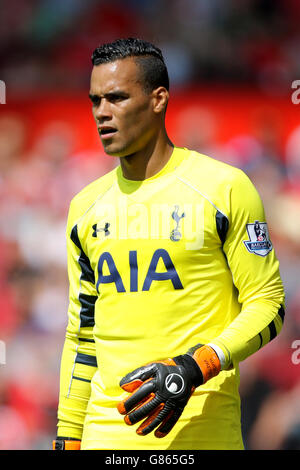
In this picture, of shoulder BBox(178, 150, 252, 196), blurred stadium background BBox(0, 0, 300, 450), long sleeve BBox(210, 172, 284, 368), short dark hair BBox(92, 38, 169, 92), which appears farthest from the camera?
blurred stadium background BBox(0, 0, 300, 450)

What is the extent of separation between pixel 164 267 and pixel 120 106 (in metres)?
0.59

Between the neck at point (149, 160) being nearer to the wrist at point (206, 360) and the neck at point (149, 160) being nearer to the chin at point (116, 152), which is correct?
the chin at point (116, 152)

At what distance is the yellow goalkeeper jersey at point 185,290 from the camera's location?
8.04 feet

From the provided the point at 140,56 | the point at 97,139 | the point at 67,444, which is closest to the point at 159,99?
the point at 140,56

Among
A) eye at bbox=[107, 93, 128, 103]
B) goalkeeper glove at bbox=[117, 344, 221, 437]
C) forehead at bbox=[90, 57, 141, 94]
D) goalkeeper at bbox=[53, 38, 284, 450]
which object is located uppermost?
forehead at bbox=[90, 57, 141, 94]

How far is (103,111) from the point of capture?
8.48ft

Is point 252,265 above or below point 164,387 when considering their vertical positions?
above

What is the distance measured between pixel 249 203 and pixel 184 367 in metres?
0.63

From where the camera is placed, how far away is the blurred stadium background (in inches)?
200

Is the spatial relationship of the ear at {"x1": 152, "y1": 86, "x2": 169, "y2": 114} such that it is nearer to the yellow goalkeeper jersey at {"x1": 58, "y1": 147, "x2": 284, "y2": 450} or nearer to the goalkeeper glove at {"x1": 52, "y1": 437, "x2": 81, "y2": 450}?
the yellow goalkeeper jersey at {"x1": 58, "y1": 147, "x2": 284, "y2": 450}

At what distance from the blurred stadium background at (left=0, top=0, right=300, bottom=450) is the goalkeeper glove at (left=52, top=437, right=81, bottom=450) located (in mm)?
2283

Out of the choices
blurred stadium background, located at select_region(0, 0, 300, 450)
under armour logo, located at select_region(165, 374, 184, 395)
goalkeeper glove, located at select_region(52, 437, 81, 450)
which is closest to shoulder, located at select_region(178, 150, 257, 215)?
under armour logo, located at select_region(165, 374, 184, 395)

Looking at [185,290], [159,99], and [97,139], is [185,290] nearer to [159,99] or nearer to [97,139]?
[159,99]

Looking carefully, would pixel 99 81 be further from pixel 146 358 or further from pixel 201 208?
pixel 146 358
